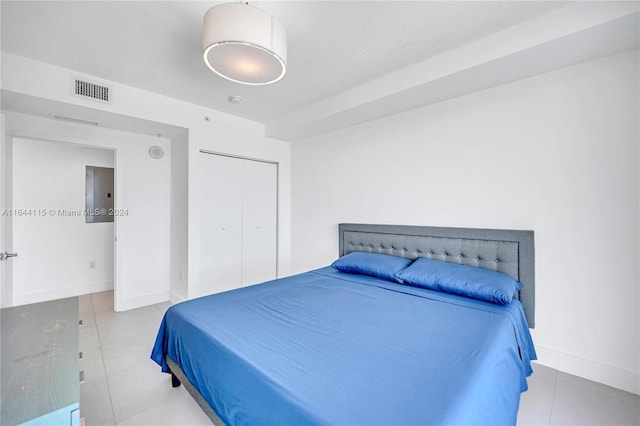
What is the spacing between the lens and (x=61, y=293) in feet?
12.5

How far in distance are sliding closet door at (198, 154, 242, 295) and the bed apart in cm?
146

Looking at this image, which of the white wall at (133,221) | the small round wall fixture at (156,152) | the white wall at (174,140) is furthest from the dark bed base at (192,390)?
the small round wall fixture at (156,152)

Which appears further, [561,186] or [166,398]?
[561,186]

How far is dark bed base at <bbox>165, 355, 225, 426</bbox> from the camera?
140 centimetres

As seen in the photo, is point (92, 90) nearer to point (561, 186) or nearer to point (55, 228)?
point (55, 228)

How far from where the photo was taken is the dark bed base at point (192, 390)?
1.40 m

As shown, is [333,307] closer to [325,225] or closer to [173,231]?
[325,225]

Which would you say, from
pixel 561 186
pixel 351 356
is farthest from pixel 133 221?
pixel 561 186

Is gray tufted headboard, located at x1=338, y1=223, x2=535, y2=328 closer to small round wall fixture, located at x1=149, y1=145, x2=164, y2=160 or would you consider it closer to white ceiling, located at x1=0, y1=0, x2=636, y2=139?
white ceiling, located at x1=0, y1=0, x2=636, y2=139

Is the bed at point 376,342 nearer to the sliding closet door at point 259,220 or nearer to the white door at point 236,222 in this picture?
the white door at point 236,222

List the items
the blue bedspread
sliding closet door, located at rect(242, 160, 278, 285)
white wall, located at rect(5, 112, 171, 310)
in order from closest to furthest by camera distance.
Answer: the blue bedspread
white wall, located at rect(5, 112, 171, 310)
sliding closet door, located at rect(242, 160, 278, 285)

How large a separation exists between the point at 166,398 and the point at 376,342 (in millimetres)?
1536

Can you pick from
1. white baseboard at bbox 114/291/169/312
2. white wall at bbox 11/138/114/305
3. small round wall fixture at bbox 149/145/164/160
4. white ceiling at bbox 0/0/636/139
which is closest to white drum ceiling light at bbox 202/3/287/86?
white ceiling at bbox 0/0/636/139

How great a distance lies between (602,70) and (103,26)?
11.8 ft
